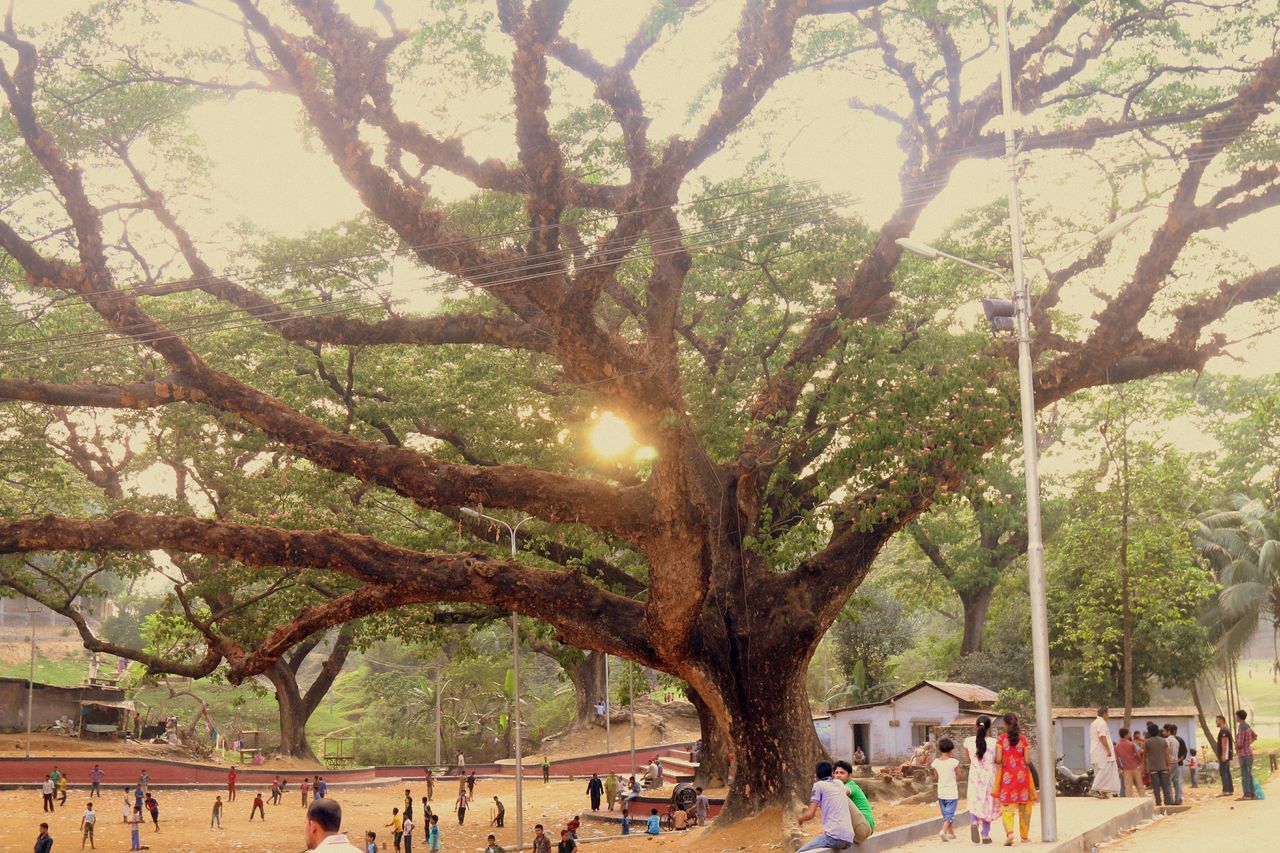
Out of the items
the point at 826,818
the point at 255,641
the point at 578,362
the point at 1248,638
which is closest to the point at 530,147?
the point at 578,362

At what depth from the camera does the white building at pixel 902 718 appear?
105 feet

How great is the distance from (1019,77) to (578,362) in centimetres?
869

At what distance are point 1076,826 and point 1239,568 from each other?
23992mm

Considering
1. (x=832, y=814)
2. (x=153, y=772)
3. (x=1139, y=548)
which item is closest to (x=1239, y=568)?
(x=1139, y=548)

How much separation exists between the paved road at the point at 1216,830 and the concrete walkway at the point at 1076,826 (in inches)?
9.4

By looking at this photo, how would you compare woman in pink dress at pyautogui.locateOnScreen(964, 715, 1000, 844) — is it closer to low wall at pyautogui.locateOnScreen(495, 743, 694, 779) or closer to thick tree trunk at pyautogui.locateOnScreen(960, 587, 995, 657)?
thick tree trunk at pyautogui.locateOnScreen(960, 587, 995, 657)

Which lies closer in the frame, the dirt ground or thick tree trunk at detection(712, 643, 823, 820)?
thick tree trunk at detection(712, 643, 823, 820)

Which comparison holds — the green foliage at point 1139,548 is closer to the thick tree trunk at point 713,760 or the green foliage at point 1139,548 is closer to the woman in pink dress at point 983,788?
the thick tree trunk at point 713,760

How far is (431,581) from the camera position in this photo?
61.4 feet

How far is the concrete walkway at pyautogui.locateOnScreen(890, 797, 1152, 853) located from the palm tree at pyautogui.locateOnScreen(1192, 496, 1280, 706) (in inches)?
752

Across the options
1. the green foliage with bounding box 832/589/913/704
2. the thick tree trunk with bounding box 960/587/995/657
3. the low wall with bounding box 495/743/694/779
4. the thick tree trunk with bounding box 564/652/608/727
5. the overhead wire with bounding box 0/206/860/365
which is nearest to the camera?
the overhead wire with bounding box 0/206/860/365

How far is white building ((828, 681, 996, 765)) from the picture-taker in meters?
31.9

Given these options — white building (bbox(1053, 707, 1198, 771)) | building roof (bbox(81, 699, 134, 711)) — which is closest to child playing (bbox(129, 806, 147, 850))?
building roof (bbox(81, 699, 134, 711))

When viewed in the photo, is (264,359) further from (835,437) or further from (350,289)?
(835,437)
